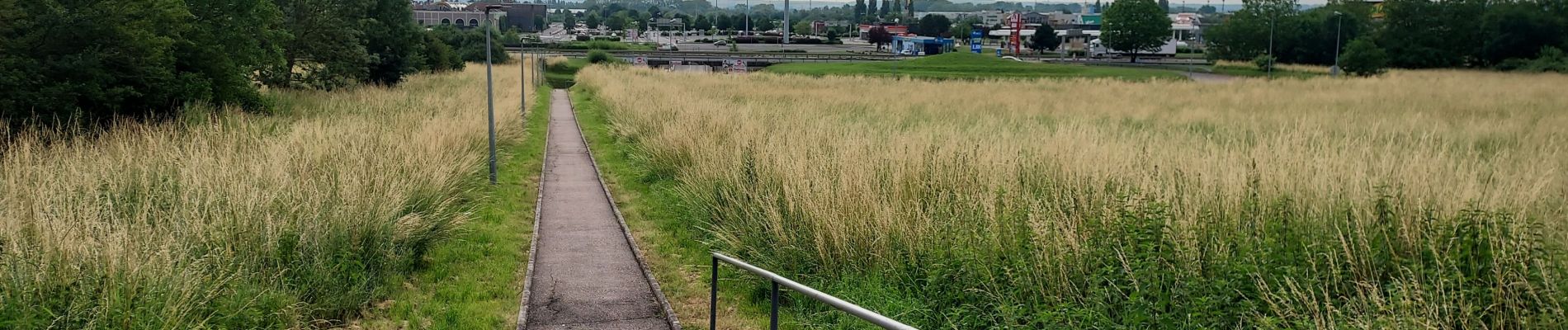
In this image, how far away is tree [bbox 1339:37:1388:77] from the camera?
6631 centimetres

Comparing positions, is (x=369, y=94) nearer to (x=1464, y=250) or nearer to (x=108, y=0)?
(x=108, y=0)

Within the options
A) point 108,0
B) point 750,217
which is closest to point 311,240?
point 750,217

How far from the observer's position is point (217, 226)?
365 inches

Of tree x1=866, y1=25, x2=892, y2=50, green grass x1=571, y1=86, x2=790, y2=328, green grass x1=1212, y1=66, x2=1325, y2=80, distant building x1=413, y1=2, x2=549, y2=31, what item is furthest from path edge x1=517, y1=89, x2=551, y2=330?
tree x1=866, y1=25, x2=892, y2=50

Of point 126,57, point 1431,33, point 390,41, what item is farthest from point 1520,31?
point 126,57

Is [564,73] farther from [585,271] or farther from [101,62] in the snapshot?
[585,271]

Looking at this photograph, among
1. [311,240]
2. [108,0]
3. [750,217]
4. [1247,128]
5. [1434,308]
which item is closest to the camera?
[1434,308]

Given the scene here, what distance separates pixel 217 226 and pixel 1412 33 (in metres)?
95.3

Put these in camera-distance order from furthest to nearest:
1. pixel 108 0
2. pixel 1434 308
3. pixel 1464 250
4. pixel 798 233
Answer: pixel 108 0, pixel 798 233, pixel 1464 250, pixel 1434 308

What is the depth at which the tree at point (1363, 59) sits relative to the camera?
6631 cm

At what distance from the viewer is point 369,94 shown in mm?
34031

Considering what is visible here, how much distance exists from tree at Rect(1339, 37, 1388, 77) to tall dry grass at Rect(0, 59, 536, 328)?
64337 millimetres

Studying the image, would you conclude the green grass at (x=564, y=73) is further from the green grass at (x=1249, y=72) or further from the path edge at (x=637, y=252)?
the path edge at (x=637, y=252)

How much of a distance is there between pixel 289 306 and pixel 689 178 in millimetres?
8128
